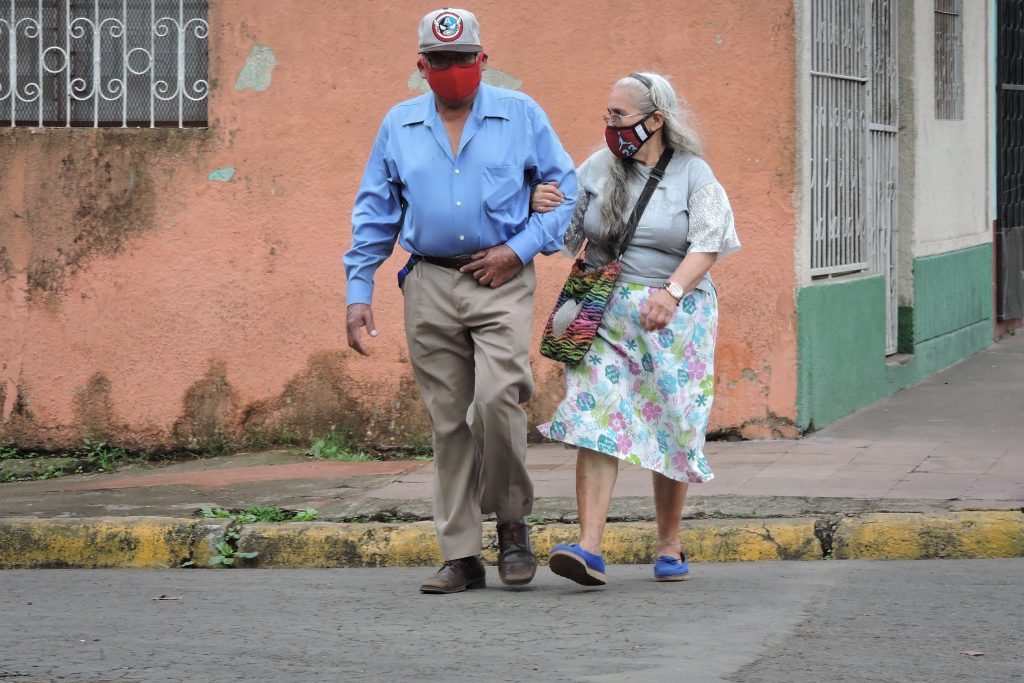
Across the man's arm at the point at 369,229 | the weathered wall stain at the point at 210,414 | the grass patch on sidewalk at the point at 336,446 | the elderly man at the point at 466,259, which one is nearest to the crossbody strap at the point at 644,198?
the elderly man at the point at 466,259

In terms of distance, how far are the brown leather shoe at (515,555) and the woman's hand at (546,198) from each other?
1047 millimetres

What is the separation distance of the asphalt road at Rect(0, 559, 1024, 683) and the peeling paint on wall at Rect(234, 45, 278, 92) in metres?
3.10

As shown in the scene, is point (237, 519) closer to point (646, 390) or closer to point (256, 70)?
point (646, 390)

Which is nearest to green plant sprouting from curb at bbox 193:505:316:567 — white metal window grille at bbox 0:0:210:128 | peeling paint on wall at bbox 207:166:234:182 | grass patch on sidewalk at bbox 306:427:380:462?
grass patch on sidewalk at bbox 306:427:380:462

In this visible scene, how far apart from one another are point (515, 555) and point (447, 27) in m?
1.73

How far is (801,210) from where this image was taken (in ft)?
25.8

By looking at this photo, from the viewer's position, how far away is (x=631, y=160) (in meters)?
5.40

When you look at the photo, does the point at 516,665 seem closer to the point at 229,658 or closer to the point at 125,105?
the point at 229,658

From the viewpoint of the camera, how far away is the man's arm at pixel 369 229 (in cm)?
541

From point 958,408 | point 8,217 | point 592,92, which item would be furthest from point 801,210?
point 8,217

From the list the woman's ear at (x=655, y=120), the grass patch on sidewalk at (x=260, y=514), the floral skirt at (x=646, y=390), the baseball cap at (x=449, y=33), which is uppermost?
the baseball cap at (x=449, y=33)

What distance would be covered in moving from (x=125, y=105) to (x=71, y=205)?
579 mm

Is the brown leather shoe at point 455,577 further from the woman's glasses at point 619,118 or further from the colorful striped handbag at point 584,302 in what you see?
the woman's glasses at point 619,118

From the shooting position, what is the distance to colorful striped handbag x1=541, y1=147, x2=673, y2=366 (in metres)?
5.29
